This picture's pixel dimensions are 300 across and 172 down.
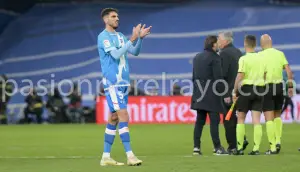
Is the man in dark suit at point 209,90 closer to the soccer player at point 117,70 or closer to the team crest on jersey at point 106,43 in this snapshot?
the soccer player at point 117,70

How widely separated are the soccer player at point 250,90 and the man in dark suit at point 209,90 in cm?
35

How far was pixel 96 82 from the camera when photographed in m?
36.9

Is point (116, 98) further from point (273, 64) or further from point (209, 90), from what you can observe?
point (273, 64)

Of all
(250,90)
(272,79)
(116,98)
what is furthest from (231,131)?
(116,98)

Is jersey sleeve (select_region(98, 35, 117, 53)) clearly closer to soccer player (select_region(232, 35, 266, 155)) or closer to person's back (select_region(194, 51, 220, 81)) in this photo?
person's back (select_region(194, 51, 220, 81))

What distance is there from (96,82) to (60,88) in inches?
61.7

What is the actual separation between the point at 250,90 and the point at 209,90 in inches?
28.8

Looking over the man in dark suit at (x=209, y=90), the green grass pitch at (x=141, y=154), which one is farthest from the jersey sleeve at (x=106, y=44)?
the man in dark suit at (x=209, y=90)

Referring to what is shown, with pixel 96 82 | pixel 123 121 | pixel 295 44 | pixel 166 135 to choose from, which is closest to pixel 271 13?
pixel 295 44

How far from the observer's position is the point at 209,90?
50.0 feet

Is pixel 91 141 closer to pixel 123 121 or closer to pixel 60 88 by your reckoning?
pixel 123 121

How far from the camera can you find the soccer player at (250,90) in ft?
49.9

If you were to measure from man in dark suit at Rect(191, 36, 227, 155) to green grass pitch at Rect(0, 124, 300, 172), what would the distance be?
43 centimetres

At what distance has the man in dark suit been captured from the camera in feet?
50.0
